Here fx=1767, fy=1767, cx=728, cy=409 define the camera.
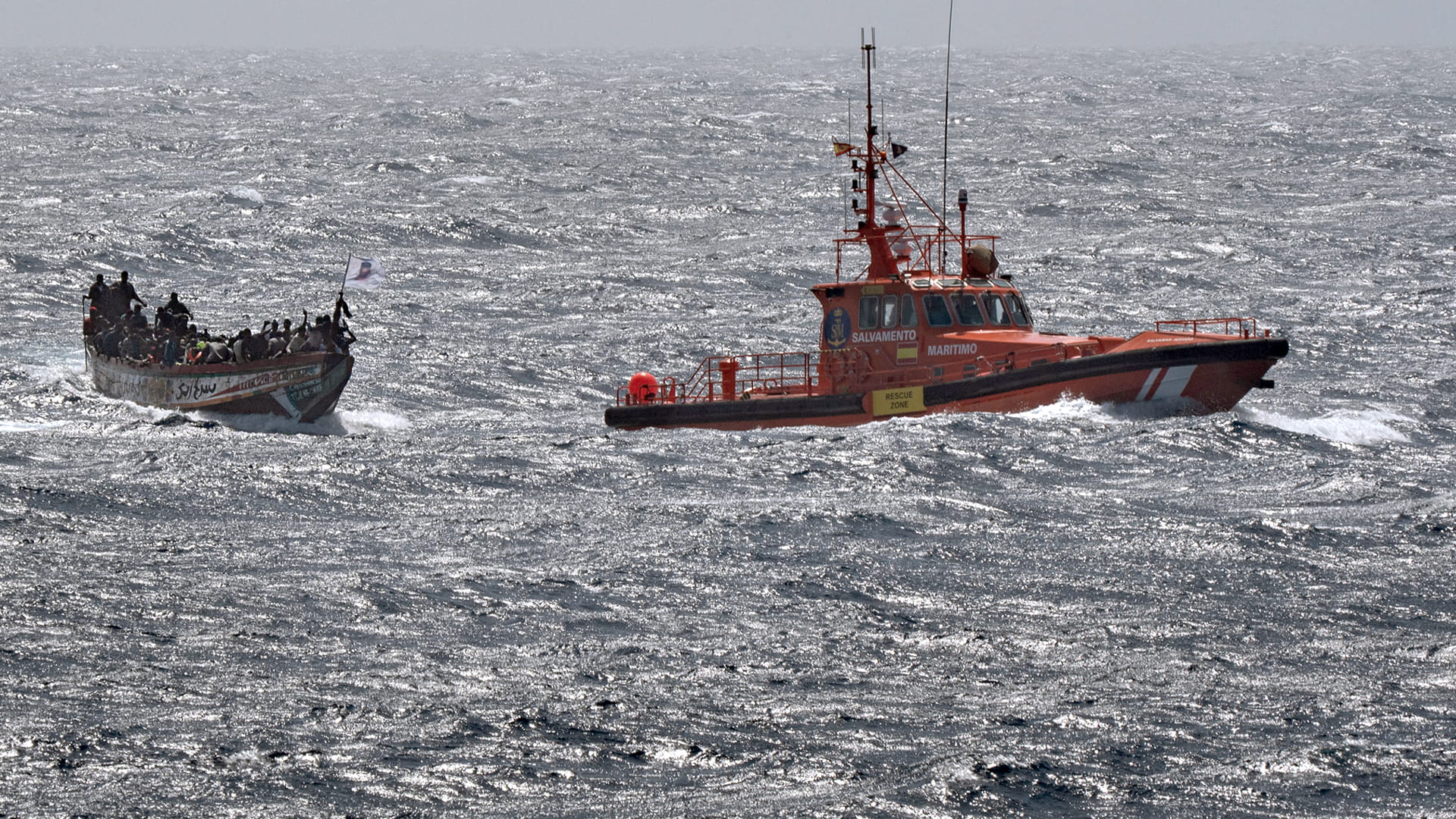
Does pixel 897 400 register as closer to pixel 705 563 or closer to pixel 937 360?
pixel 937 360

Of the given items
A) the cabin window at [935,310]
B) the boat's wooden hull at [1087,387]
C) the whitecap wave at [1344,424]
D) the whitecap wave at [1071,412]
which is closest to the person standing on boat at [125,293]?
the boat's wooden hull at [1087,387]

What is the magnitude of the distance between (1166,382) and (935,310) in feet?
14.7

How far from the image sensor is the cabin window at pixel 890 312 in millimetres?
31172

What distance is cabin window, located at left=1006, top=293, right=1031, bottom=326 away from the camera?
1228 inches

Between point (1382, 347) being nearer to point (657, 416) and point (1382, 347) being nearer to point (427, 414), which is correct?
point (657, 416)

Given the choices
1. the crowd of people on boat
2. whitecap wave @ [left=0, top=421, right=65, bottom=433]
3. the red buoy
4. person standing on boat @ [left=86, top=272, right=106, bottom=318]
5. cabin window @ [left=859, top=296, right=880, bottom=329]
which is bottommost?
whitecap wave @ [left=0, top=421, right=65, bottom=433]

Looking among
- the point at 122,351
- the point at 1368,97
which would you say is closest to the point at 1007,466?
the point at 122,351

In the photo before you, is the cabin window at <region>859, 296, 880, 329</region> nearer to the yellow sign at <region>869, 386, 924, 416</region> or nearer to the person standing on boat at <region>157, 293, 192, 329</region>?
the yellow sign at <region>869, 386, 924, 416</region>

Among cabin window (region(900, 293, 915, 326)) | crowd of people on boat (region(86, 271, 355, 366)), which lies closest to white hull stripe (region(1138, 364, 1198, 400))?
cabin window (region(900, 293, 915, 326))

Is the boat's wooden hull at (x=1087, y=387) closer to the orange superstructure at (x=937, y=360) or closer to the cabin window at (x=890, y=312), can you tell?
the orange superstructure at (x=937, y=360)

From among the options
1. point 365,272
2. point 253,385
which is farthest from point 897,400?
point 253,385

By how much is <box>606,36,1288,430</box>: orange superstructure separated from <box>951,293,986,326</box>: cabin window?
0.7 inches

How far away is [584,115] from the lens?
96.2 meters

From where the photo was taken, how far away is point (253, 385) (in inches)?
1284
